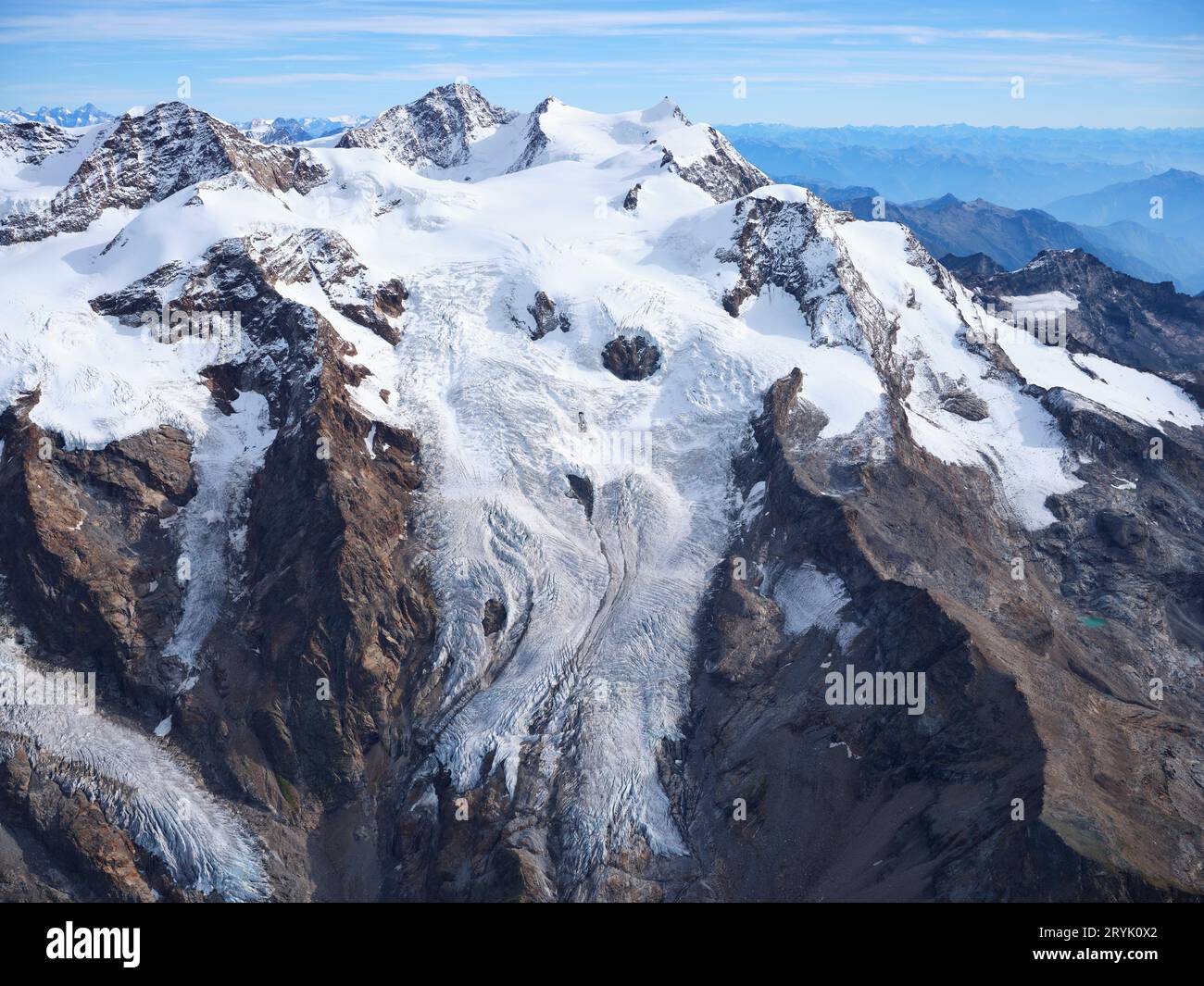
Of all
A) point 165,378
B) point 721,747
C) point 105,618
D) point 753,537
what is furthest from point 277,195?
point 721,747

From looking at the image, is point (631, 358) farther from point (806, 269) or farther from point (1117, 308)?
point (1117, 308)

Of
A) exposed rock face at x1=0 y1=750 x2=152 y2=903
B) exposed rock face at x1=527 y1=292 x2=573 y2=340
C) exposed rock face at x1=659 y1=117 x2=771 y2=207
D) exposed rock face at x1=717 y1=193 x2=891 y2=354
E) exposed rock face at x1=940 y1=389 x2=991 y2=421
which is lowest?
exposed rock face at x1=0 y1=750 x2=152 y2=903

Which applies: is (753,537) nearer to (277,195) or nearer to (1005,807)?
(1005,807)

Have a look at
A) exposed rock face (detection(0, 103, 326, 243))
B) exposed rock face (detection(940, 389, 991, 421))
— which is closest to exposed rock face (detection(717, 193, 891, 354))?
exposed rock face (detection(940, 389, 991, 421))

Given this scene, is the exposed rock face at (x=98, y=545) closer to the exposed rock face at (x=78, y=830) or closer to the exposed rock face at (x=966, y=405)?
the exposed rock face at (x=78, y=830)

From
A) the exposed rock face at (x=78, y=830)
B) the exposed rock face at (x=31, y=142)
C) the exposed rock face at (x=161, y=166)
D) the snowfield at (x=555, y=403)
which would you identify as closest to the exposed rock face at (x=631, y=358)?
the snowfield at (x=555, y=403)

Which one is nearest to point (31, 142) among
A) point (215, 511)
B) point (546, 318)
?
point (546, 318)

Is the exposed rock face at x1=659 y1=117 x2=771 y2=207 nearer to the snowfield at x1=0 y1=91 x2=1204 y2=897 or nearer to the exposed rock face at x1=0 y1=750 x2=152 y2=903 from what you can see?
the snowfield at x1=0 y1=91 x2=1204 y2=897

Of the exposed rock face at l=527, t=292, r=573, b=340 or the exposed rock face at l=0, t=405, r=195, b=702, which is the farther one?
the exposed rock face at l=527, t=292, r=573, b=340
